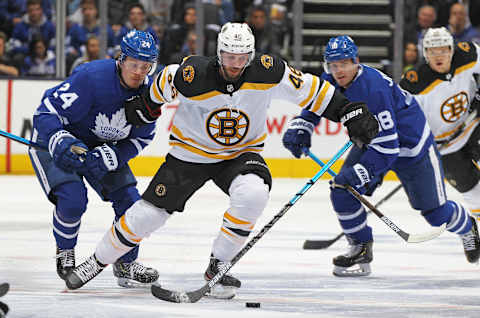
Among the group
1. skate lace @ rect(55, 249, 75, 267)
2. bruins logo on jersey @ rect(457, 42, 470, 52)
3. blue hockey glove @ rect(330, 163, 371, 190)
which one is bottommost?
skate lace @ rect(55, 249, 75, 267)

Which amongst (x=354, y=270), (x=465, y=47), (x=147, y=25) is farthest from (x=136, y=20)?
(x=354, y=270)

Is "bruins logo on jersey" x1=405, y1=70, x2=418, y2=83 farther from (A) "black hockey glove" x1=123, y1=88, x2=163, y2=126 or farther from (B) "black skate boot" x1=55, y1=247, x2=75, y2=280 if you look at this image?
(B) "black skate boot" x1=55, y1=247, x2=75, y2=280

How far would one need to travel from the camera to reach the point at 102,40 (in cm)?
873

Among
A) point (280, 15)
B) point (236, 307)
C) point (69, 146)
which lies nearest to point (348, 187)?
point (236, 307)

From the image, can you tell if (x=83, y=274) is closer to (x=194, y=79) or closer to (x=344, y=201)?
(x=194, y=79)

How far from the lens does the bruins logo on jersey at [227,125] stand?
3369 millimetres

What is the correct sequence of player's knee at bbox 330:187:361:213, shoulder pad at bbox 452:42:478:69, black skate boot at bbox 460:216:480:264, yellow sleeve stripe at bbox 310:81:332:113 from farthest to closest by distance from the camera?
shoulder pad at bbox 452:42:478:69
black skate boot at bbox 460:216:480:264
player's knee at bbox 330:187:361:213
yellow sleeve stripe at bbox 310:81:332:113

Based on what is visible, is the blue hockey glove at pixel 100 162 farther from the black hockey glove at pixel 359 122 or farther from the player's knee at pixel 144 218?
the black hockey glove at pixel 359 122

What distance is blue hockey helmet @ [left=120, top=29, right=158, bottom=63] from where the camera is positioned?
3502 mm

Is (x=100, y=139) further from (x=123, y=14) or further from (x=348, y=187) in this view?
(x=123, y=14)

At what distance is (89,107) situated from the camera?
11.9ft

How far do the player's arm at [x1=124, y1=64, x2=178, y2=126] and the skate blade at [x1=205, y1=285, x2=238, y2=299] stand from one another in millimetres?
704

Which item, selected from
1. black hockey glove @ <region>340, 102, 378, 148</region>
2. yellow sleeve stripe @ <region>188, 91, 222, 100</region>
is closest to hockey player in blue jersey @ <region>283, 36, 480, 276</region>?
→ black hockey glove @ <region>340, 102, 378, 148</region>

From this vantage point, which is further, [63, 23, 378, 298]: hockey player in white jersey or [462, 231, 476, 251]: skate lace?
[462, 231, 476, 251]: skate lace
